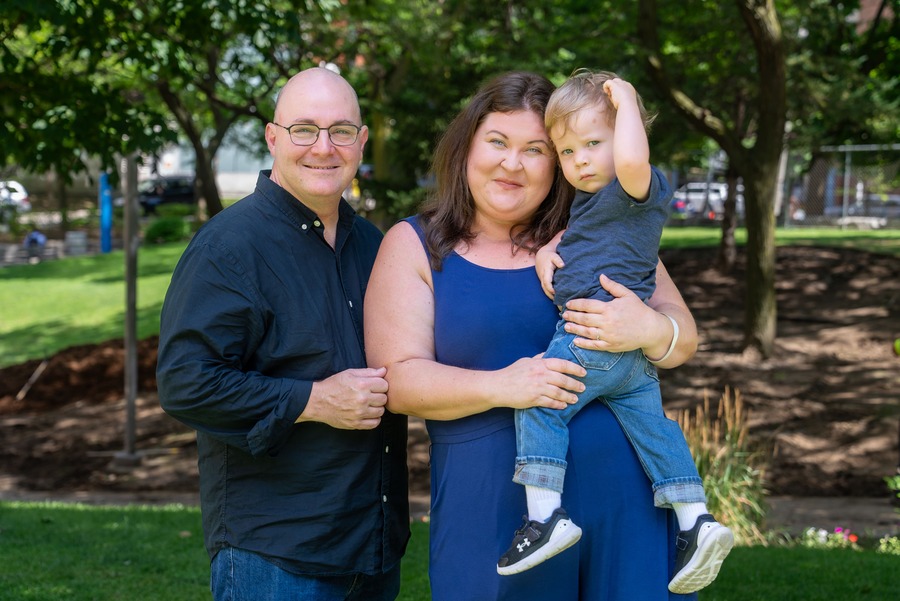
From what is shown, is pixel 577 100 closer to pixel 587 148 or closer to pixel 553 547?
pixel 587 148

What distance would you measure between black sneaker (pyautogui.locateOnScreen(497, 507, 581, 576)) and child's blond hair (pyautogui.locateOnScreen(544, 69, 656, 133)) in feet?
3.23

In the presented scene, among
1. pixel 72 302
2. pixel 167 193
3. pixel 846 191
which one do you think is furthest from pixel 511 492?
pixel 167 193

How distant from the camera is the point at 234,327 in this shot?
253 centimetres

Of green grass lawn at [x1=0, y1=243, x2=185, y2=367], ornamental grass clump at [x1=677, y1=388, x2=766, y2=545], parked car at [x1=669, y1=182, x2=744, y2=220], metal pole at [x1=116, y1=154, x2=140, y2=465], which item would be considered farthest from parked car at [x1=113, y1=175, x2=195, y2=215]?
ornamental grass clump at [x1=677, y1=388, x2=766, y2=545]

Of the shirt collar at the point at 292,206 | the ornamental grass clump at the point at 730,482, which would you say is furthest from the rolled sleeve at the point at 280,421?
the ornamental grass clump at the point at 730,482

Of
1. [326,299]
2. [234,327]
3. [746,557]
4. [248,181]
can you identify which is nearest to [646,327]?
[326,299]

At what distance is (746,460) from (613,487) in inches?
223

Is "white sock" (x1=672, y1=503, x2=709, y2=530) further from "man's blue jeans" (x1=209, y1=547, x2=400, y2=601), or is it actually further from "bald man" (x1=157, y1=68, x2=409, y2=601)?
"man's blue jeans" (x1=209, y1=547, x2=400, y2=601)

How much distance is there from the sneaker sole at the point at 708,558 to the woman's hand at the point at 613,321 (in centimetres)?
50

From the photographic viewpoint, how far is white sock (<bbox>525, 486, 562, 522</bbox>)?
244 cm

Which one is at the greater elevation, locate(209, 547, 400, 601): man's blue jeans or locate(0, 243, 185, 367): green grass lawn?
locate(209, 547, 400, 601): man's blue jeans

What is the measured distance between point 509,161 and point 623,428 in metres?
0.76

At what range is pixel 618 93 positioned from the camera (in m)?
2.54

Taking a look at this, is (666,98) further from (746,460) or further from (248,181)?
(248,181)
